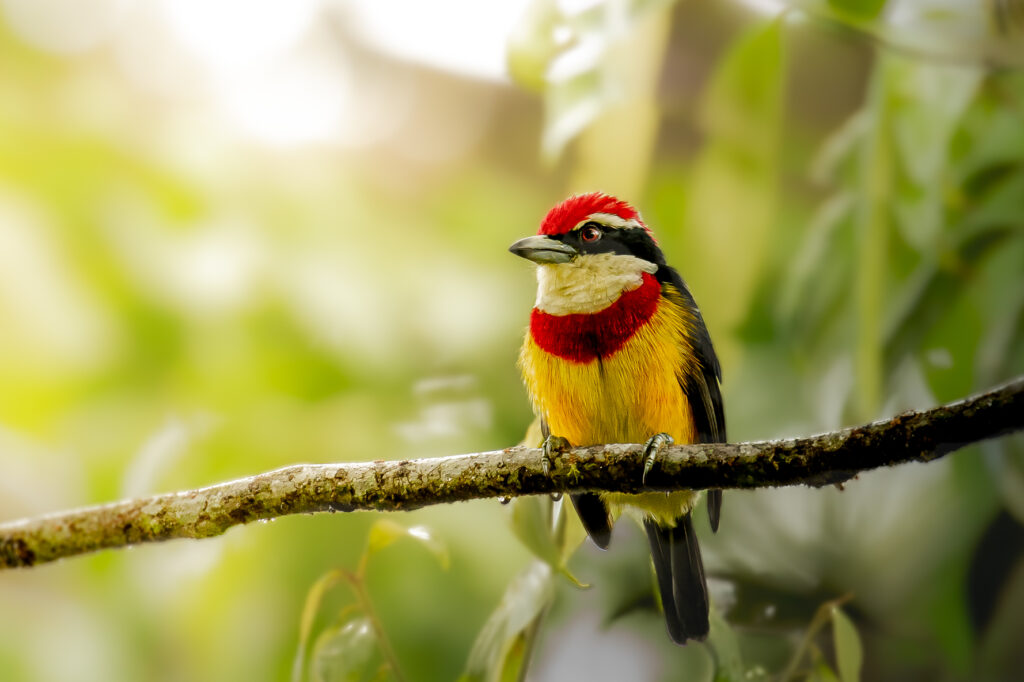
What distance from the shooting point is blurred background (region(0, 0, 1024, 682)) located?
86cm

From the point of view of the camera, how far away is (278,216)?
4.09 feet

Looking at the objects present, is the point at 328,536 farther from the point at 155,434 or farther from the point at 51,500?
the point at 51,500

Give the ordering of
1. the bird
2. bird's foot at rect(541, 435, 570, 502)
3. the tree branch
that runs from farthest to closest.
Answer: the bird, bird's foot at rect(541, 435, 570, 502), the tree branch

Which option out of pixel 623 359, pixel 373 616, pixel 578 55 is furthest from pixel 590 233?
pixel 373 616

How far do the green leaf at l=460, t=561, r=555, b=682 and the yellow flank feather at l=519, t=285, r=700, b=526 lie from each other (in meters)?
0.14

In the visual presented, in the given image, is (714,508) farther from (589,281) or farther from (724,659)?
(589,281)

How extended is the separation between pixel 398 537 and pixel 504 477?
10.8 inches

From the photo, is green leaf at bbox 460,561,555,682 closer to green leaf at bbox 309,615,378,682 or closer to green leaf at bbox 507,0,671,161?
green leaf at bbox 309,615,378,682

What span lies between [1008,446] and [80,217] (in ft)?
4.50

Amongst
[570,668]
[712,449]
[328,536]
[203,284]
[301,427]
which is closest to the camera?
[712,449]

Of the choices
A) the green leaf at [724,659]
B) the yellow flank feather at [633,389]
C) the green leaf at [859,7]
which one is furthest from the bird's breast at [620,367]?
the green leaf at [859,7]

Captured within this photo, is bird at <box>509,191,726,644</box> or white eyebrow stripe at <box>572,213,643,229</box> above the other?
white eyebrow stripe at <box>572,213,643,229</box>

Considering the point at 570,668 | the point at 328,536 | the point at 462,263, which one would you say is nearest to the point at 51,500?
the point at 328,536

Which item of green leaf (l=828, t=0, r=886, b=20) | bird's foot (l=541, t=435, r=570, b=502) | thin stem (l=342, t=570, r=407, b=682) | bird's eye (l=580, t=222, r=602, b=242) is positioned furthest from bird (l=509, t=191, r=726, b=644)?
green leaf (l=828, t=0, r=886, b=20)
